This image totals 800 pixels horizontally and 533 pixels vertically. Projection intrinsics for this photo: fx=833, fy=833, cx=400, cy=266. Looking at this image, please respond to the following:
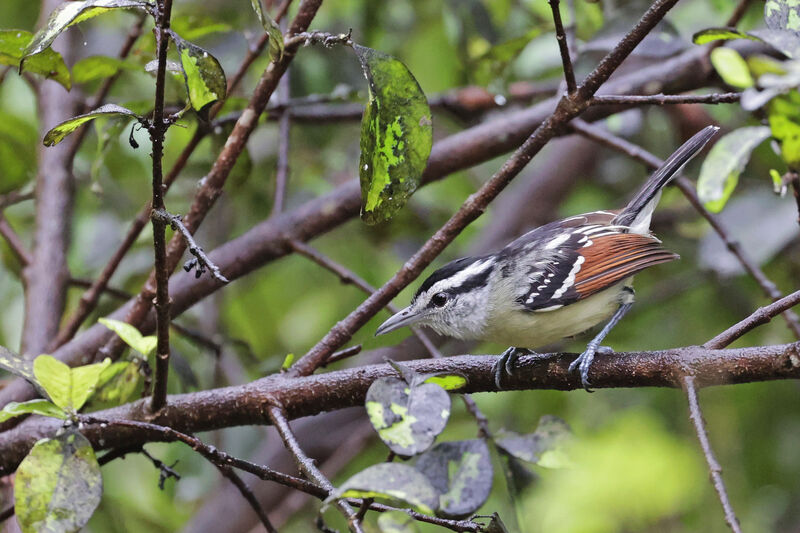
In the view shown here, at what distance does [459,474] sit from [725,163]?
2.90 feet

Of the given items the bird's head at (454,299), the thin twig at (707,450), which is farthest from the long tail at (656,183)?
the thin twig at (707,450)

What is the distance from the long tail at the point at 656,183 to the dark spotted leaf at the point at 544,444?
75 cm

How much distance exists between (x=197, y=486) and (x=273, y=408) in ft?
4.93

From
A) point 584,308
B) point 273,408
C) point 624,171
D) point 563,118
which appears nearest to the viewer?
point 563,118

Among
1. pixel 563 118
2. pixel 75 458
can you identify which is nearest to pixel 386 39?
pixel 563 118

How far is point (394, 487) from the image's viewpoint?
1081mm

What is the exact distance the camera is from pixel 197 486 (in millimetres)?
3064

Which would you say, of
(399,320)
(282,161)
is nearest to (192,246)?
(399,320)

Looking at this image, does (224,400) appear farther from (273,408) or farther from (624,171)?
(624,171)

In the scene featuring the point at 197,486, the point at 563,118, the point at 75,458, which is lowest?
the point at 197,486

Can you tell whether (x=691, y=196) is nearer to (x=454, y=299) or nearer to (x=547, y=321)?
(x=547, y=321)

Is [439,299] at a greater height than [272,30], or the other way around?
[272,30]

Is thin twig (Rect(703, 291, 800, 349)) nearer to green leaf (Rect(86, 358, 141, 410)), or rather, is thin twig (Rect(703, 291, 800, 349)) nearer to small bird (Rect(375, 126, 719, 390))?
small bird (Rect(375, 126, 719, 390))

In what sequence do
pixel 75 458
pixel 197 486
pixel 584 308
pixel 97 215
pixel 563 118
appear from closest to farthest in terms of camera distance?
pixel 75 458 < pixel 563 118 < pixel 584 308 < pixel 197 486 < pixel 97 215
